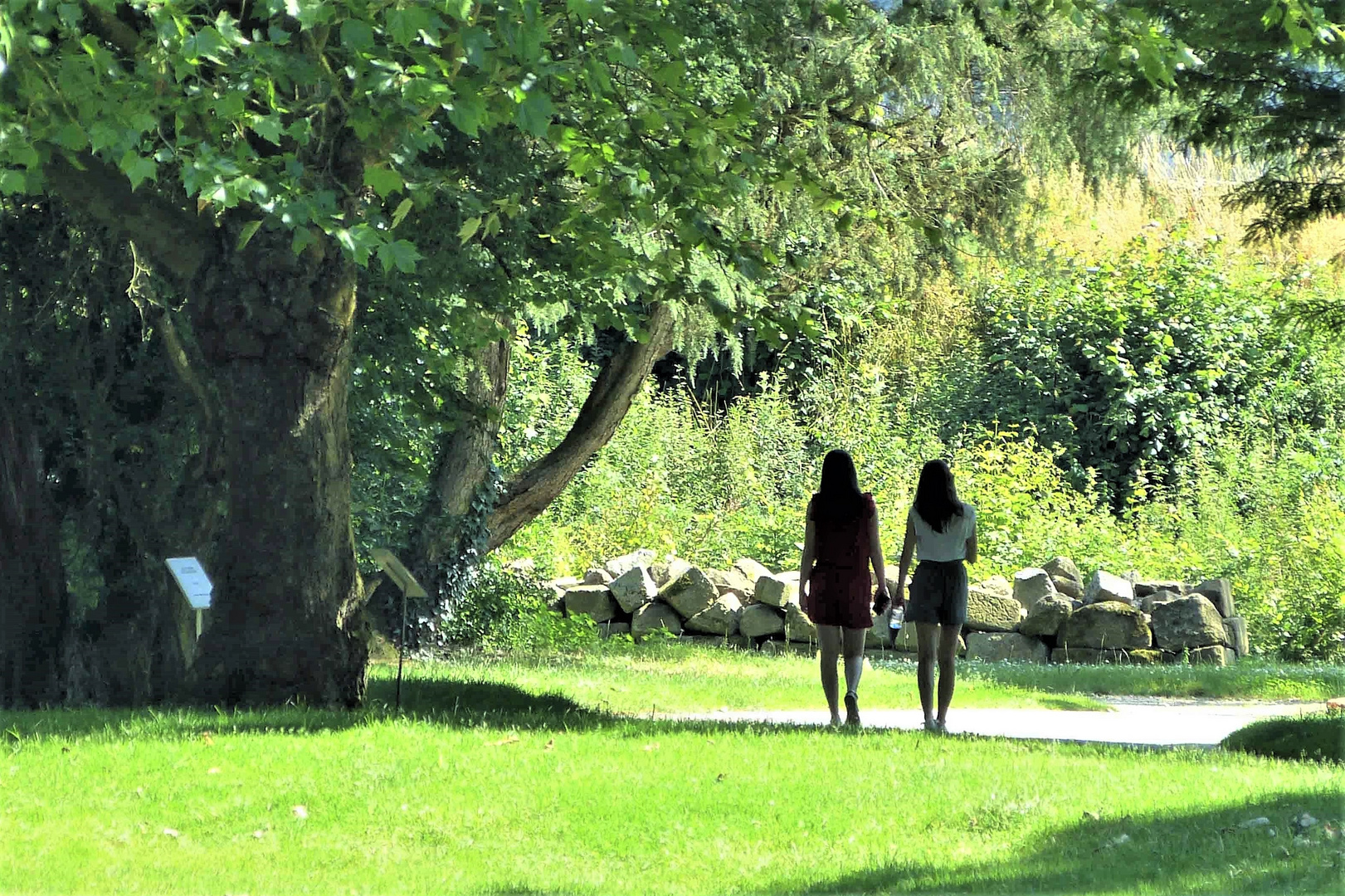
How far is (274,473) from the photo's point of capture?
353 inches

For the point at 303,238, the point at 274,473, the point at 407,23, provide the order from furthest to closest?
the point at 274,473 < the point at 303,238 < the point at 407,23

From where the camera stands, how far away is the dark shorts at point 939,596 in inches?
395

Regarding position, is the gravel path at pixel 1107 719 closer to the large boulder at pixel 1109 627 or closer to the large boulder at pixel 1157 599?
the large boulder at pixel 1109 627

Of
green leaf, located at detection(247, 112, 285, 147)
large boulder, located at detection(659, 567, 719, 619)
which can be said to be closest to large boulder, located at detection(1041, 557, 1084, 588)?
large boulder, located at detection(659, 567, 719, 619)

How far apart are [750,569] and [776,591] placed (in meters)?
1.43

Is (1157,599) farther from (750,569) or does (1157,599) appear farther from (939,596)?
(939,596)

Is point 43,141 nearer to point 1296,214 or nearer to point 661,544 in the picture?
point 1296,214

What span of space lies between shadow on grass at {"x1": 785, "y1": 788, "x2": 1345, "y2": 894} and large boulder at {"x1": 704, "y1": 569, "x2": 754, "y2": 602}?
11.3 meters

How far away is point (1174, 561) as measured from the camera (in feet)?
59.2

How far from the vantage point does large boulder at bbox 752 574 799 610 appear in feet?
56.3

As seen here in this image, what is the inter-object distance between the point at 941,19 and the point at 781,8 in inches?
47.6

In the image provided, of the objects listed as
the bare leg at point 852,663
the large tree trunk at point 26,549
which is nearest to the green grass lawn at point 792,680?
the bare leg at point 852,663

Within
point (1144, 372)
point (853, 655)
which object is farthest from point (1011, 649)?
point (853, 655)

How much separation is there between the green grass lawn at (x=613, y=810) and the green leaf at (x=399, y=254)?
2383 mm
